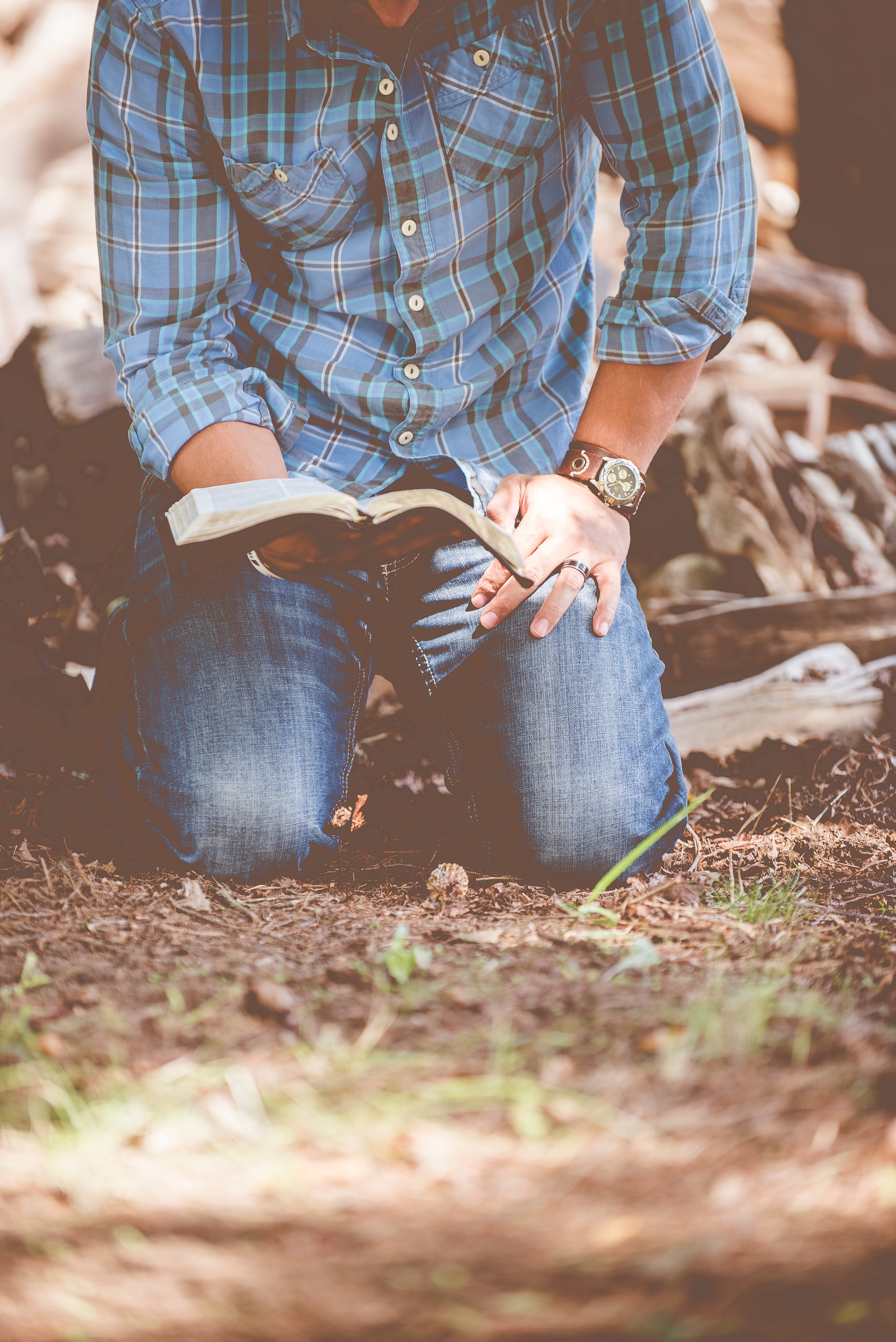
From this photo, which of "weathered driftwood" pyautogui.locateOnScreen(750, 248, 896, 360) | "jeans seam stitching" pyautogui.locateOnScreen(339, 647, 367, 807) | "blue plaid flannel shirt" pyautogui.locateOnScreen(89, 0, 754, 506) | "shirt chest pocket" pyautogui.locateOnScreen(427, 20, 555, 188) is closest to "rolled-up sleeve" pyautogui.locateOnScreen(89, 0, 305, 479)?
"blue plaid flannel shirt" pyautogui.locateOnScreen(89, 0, 754, 506)

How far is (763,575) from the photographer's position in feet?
9.20

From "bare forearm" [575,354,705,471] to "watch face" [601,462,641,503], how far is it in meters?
0.03

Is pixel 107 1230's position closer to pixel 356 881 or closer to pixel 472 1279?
pixel 472 1279

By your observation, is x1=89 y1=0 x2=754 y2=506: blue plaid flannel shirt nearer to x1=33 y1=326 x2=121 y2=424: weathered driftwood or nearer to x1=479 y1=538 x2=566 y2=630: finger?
x1=479 y1=538 x2=566 y2=630: finger

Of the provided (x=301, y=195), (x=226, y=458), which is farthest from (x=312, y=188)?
(x=226, y=458)

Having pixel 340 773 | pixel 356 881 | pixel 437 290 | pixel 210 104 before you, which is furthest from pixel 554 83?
pixel 356 881

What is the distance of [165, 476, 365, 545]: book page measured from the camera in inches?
50.4

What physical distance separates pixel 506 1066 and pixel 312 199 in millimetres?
1478

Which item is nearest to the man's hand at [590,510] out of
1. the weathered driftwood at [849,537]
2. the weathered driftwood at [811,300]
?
the weathered driftwood at [849,537]

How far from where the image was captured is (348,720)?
186 cm

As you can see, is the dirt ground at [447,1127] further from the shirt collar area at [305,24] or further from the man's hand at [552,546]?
the shirt collar area at [305,24]

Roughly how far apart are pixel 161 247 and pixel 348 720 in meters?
0.97

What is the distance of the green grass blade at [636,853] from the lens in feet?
4.64

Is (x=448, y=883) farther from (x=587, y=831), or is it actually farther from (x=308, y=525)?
(x=308, y=525)
